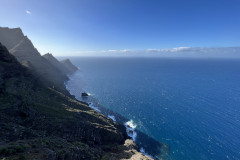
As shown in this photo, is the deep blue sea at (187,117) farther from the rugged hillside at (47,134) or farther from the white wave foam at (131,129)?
the rugged hillside at (47,134)

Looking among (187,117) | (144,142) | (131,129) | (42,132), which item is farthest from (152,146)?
(42,132)

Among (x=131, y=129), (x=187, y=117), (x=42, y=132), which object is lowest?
(x=131, y=129)

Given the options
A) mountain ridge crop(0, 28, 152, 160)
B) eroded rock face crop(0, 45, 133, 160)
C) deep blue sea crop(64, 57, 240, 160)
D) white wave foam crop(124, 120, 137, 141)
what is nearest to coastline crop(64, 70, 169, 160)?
white wave foam crop(124, 120, 137, 141)

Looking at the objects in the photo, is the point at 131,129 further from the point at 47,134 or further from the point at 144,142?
the point at 47,134

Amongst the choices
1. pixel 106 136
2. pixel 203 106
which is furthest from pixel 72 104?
pixel 203 106

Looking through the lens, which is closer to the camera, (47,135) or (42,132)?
(42,132)

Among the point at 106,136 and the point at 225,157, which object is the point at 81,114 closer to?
the point at 106,136

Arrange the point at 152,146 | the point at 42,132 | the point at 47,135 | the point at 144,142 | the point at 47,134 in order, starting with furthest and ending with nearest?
the point at 144,142
the point at 152,146
the point at 47,134
the point at 47,135
the point at 42,132

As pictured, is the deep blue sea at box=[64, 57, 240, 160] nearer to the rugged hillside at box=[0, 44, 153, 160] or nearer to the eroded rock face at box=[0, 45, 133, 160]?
the rugged hillside at box=[0, 44, 153, 160]
